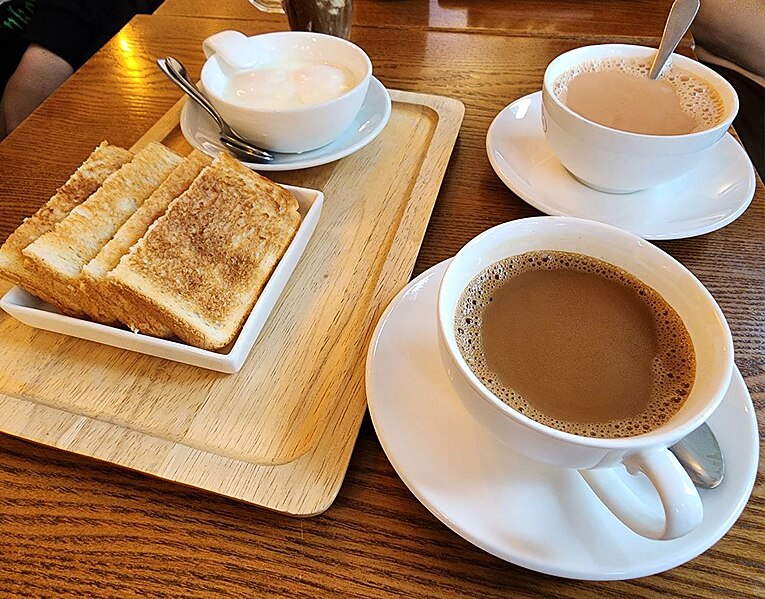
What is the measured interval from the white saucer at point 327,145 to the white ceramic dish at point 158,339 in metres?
0.26

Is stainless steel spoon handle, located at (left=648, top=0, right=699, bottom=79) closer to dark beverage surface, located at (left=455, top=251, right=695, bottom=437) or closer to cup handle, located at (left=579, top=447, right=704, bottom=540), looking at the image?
dark beverage surface, located at (left=455, top=251, right=695, bottom=437)

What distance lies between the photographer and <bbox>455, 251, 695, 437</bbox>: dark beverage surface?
61cm

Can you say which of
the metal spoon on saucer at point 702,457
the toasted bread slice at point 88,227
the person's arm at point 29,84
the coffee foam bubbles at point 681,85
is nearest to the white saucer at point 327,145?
the toasted bread slice at point 88,227

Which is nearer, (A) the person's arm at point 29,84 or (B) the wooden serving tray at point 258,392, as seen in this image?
(B) the wooden serving tray at point 258,392

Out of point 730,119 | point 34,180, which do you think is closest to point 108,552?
point 34,180

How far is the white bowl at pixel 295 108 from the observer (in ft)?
3.22

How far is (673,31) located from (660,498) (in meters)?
0.86

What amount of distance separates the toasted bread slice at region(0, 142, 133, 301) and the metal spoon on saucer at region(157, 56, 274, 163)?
176 mm

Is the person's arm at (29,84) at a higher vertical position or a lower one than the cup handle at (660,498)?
lower

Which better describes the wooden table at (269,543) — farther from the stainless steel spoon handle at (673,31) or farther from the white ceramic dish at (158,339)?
the stainless steel spoon handle at (673,31)

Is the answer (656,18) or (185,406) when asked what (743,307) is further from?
(656,18)

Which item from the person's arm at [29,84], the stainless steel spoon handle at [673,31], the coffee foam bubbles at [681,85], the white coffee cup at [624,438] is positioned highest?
the stainless steel spoon handle at [673,31]

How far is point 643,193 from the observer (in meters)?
0.98

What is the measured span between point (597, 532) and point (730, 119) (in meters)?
0.67
